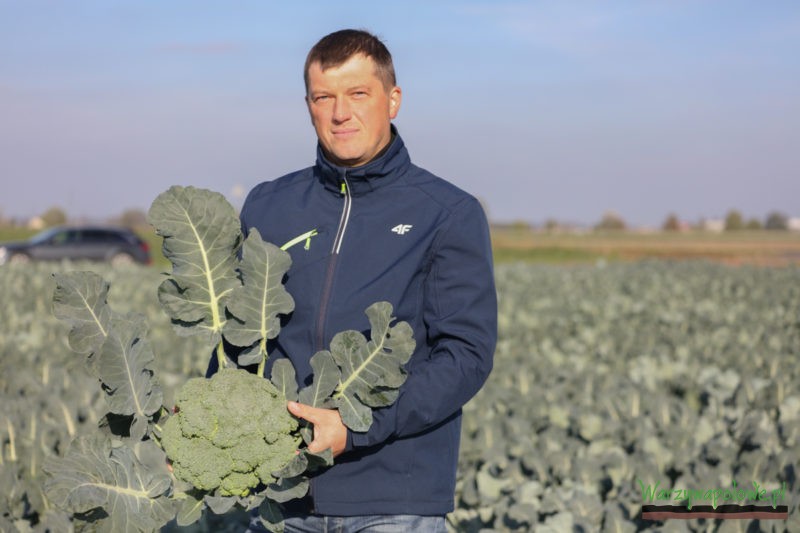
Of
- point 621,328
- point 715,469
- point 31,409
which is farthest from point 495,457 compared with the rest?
point 621,328

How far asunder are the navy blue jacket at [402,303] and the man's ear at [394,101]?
99 millimetres

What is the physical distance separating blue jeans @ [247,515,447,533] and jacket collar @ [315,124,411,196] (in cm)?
89

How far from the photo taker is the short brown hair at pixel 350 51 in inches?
106

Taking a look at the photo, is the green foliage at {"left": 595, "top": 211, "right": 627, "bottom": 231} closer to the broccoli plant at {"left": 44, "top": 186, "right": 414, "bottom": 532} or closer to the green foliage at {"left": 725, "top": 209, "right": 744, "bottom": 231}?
the green foliage at {"left": 725, "top": 209, "right": 744, "bottom": 231}

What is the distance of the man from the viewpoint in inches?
105

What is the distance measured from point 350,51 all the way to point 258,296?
0.70 m

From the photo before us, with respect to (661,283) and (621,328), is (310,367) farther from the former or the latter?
(661,283)

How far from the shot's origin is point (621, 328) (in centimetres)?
1310

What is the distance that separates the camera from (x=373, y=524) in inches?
106

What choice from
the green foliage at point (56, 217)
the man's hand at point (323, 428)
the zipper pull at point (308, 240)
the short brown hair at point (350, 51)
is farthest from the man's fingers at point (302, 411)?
the green foliage at point (56, 217)

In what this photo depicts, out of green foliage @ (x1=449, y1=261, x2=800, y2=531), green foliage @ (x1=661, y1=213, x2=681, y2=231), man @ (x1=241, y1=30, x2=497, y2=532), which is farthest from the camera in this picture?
green foliage @ (x1=661, y1=213, x2=681, y2=231)

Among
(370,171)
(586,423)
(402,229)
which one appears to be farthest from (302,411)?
(586,423)

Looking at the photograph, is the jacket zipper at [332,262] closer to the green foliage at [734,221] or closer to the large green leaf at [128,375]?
the large green leaf at [128,375]

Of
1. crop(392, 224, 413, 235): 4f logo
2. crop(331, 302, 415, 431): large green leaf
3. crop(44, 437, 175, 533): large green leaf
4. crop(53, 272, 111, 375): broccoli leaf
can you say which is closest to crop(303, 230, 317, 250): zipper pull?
crop(392, 224, 413, 235): 4f logo
